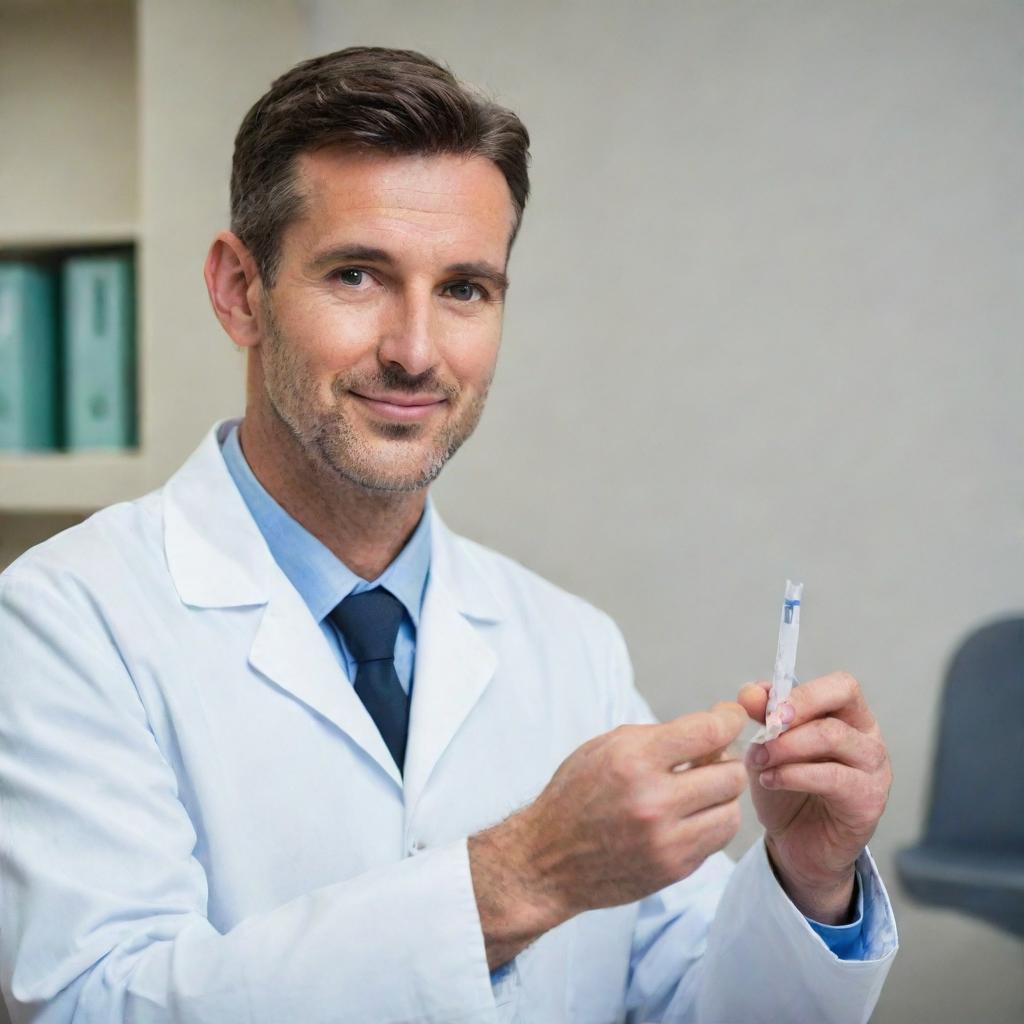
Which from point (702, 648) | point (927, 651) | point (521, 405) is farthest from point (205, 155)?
point (927, 651)

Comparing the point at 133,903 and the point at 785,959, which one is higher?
the point at 133,903

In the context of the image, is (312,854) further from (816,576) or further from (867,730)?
(816,576)

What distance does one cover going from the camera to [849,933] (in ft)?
3.43

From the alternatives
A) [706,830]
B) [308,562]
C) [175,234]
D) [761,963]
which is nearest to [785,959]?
[761,963]

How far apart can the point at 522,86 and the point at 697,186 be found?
0.30 meters

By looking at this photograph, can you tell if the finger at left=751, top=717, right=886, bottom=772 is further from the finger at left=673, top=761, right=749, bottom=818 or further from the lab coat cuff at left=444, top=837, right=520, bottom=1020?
the lab coat cuff at left=444, top=837, right=520, bottom=1020

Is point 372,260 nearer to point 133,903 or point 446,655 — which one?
point 446,655

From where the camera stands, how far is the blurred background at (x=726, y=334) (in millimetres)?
1603

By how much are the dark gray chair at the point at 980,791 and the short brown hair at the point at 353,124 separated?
3.13 ft

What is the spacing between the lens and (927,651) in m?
1.64

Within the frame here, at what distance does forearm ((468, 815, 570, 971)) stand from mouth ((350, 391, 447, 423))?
44 centimetres

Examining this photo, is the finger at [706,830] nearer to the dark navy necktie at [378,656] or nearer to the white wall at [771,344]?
the dark navy necktie at [378,656]

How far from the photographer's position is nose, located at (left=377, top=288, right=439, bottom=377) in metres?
1.07

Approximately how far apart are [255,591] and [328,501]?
0.41 ft
